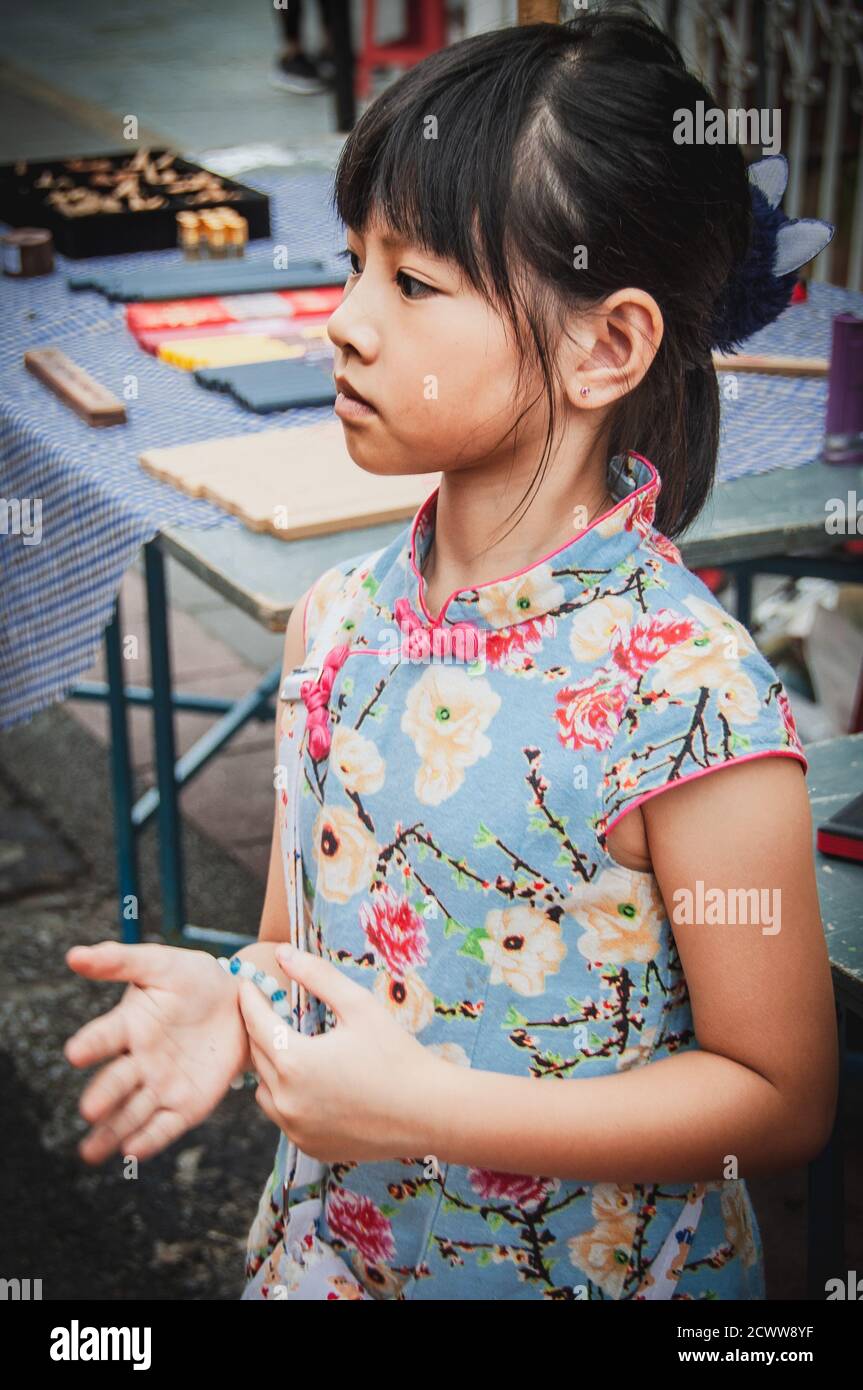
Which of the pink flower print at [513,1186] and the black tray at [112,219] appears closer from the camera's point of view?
the pink flower print at [513,1186]

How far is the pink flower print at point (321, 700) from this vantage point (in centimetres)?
125

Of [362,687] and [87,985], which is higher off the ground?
[362,687]

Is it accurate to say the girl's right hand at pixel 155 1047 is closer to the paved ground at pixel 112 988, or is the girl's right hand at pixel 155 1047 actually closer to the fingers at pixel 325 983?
the fingers at pixel 325 983

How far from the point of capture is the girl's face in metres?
1.08

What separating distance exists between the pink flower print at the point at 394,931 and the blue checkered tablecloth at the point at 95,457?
1075 mm

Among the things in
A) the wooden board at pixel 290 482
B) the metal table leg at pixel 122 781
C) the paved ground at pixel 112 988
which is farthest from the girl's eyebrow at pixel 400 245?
the metal table leg at pixel 122 781

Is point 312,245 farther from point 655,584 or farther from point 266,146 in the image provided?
point 655,584

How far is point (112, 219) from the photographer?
3.34 meters

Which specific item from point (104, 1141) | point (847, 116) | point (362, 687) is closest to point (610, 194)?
point (362, 687)

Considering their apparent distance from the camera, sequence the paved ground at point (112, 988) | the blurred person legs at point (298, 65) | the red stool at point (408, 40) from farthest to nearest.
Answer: the blurred person legs at point (298, 65) < the red stool at point (408, 40) < the paved ground at point (112, 988)

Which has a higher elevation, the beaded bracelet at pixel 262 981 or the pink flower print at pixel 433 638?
the pink flower print at pixel 433 638

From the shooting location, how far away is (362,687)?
1.25 meters
